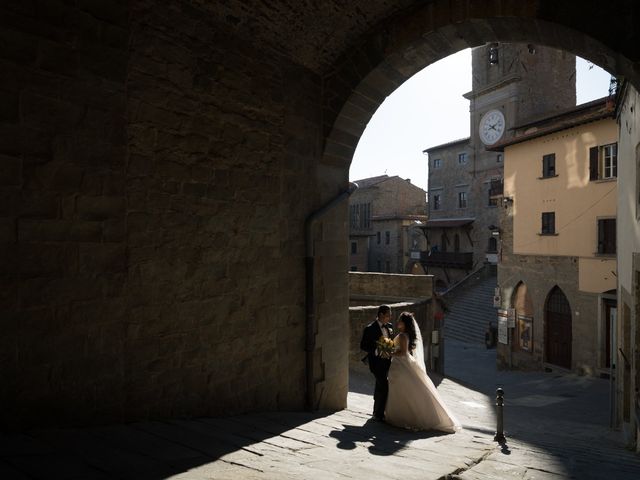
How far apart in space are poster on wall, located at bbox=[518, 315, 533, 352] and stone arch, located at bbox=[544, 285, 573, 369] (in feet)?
2.67

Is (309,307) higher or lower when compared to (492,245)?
lower

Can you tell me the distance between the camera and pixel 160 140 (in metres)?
4.63

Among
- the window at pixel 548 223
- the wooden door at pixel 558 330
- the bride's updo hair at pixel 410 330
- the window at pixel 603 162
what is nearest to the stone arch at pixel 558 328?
the wooden door at pixel 558 330

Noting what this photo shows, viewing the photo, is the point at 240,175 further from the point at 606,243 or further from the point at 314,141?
Answer: the point at 606,243

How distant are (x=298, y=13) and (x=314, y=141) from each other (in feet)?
5.21

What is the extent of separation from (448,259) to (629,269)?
98.6ft

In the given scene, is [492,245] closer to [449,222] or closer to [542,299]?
[449,222]

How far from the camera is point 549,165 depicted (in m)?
21.2

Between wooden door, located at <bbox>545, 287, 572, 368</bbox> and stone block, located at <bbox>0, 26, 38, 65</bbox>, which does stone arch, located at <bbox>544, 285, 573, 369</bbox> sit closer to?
wooden door, located at <bbox>545, 287, 572, 368</bbox>

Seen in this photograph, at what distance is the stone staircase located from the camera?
27547 millimetres

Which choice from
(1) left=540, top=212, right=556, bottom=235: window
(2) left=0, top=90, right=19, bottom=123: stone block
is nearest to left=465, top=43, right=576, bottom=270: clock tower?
(1) left=540, top=212, right=556, bottom=235: window

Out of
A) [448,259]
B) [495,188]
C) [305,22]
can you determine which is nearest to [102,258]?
[305,22]

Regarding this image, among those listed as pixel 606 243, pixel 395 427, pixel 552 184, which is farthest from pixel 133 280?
pixel 552 184

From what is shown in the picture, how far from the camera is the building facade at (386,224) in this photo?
45.7 meters
